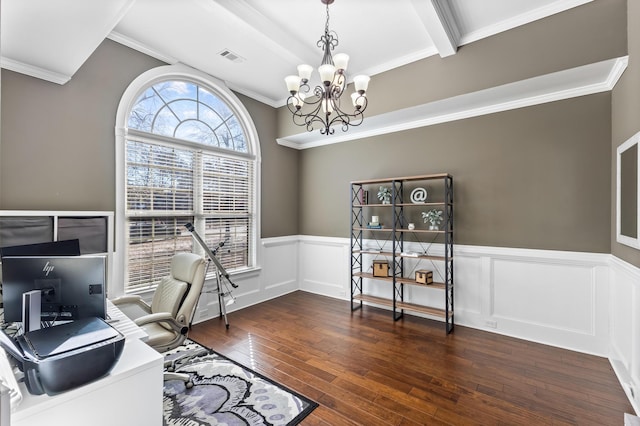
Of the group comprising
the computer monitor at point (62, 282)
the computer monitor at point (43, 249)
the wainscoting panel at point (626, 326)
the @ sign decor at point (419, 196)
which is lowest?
the wainscoting panel at point (626, 326)

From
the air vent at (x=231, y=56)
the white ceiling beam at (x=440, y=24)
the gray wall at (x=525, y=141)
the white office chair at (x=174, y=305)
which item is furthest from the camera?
the air vent at (x=231, y=56)

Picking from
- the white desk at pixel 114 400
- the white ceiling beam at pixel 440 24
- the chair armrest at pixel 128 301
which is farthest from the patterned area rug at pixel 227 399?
the white ceiling beam at pixel 440 24

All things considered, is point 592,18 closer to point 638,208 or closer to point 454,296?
point 638,208

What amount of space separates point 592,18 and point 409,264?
3.04 metres

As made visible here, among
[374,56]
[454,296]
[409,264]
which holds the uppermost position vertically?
[374,56]

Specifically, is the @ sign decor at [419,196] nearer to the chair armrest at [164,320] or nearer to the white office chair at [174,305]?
the white office chair at [174,305]

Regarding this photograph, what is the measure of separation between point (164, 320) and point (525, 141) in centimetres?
398

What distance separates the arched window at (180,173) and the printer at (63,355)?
1.90 meters

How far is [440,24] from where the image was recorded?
2.67 metres

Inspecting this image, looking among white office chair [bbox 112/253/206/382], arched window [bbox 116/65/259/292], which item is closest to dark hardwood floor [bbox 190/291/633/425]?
white office chair [bbox 112/253/206/382]

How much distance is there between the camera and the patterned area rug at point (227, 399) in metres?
1.99

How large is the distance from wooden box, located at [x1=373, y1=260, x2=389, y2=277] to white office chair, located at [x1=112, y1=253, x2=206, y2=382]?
2.43 meters

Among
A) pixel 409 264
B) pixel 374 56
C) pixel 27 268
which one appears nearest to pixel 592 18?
pixel 374 56

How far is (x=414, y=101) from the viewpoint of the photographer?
3.41m
